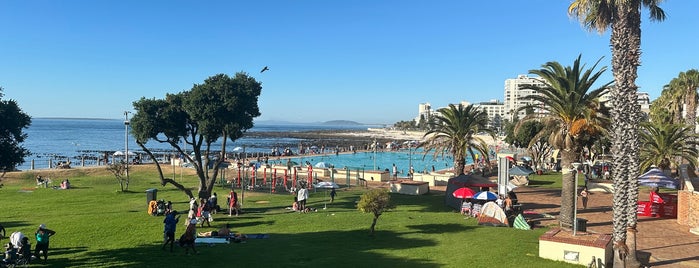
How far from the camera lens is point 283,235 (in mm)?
17125

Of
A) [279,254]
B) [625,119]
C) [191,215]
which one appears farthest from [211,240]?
[625,119]

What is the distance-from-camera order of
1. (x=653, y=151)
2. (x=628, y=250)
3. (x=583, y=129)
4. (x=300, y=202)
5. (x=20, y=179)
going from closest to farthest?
(x=628, y=250) < (x=583, y=129) < (x=300, y=202) < (x=653, y=151) < (x=20, y=179)

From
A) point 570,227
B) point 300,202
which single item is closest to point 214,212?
point 300,202

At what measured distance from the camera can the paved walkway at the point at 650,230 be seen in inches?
551

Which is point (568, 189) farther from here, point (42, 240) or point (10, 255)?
point (10, 255)

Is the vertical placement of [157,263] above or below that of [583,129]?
below

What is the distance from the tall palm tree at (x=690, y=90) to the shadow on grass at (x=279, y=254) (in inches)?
1520

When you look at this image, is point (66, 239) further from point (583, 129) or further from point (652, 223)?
point (652, 223)

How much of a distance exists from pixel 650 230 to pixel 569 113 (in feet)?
19.2

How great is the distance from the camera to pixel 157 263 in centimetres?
1308

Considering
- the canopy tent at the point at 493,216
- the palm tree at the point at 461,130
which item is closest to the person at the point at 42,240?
the canopy tent at the point at 493,216

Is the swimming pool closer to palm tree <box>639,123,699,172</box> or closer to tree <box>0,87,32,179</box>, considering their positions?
palm tree <box>639,123,699,172</box>

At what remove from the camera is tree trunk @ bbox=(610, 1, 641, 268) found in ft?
40.8

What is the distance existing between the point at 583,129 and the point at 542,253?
21.9 feet
